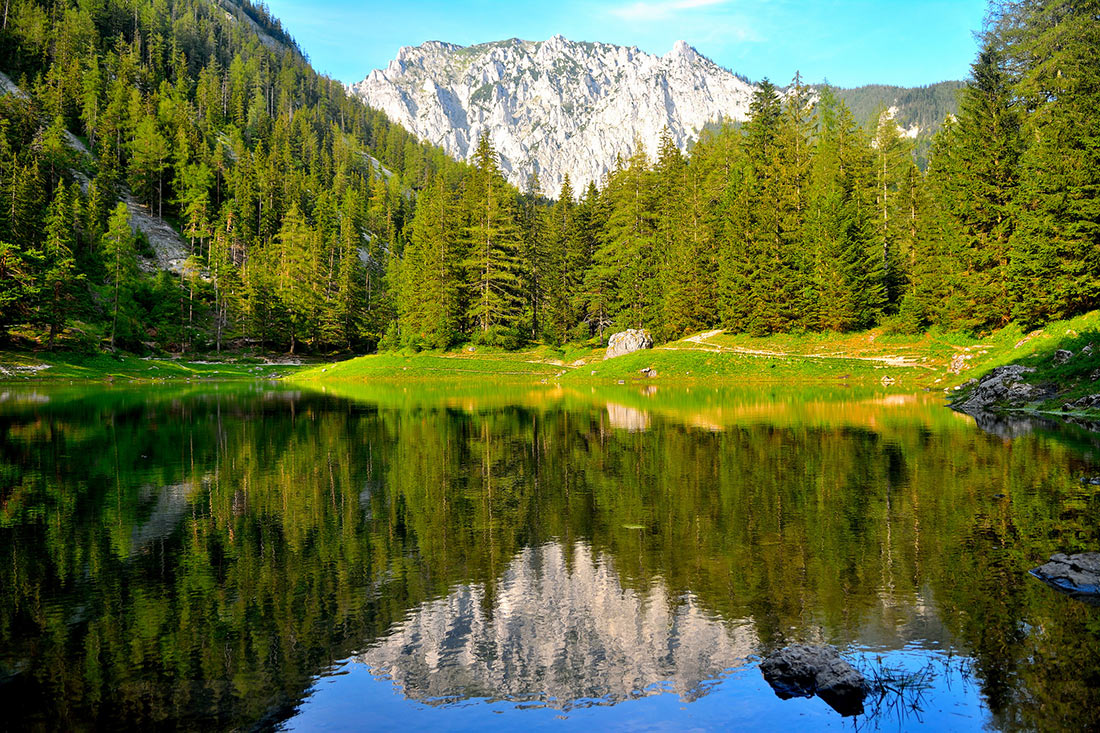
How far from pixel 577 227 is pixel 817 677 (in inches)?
3379

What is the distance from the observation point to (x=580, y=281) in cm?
8675

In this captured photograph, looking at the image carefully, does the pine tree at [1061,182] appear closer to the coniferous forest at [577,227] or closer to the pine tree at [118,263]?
the coniferous forest at [577,227]

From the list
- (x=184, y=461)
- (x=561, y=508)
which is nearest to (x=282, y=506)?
(x=561, y=508)

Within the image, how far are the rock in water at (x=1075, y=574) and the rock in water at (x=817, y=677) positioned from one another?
4.24 meters

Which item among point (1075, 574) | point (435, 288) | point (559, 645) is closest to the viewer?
point (559, 645)

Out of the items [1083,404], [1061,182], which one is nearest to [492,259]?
[1061,182]

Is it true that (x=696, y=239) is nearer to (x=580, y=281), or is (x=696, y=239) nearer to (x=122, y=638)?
(x=580, y=281)

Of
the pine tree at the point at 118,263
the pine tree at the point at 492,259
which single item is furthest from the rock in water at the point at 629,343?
the pine tree at the point at 118,263

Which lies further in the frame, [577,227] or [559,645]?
[577,227]

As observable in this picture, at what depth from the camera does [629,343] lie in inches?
2477

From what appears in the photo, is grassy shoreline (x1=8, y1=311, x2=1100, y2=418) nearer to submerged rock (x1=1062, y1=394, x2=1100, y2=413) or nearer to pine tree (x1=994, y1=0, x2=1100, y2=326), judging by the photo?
submerged rock (x1=1062, y1=394, x2=1100, y2=413)

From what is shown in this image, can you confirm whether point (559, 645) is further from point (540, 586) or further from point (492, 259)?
point (492, 259)

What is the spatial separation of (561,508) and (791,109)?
2958 inches

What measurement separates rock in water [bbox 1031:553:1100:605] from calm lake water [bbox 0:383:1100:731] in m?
0.39
